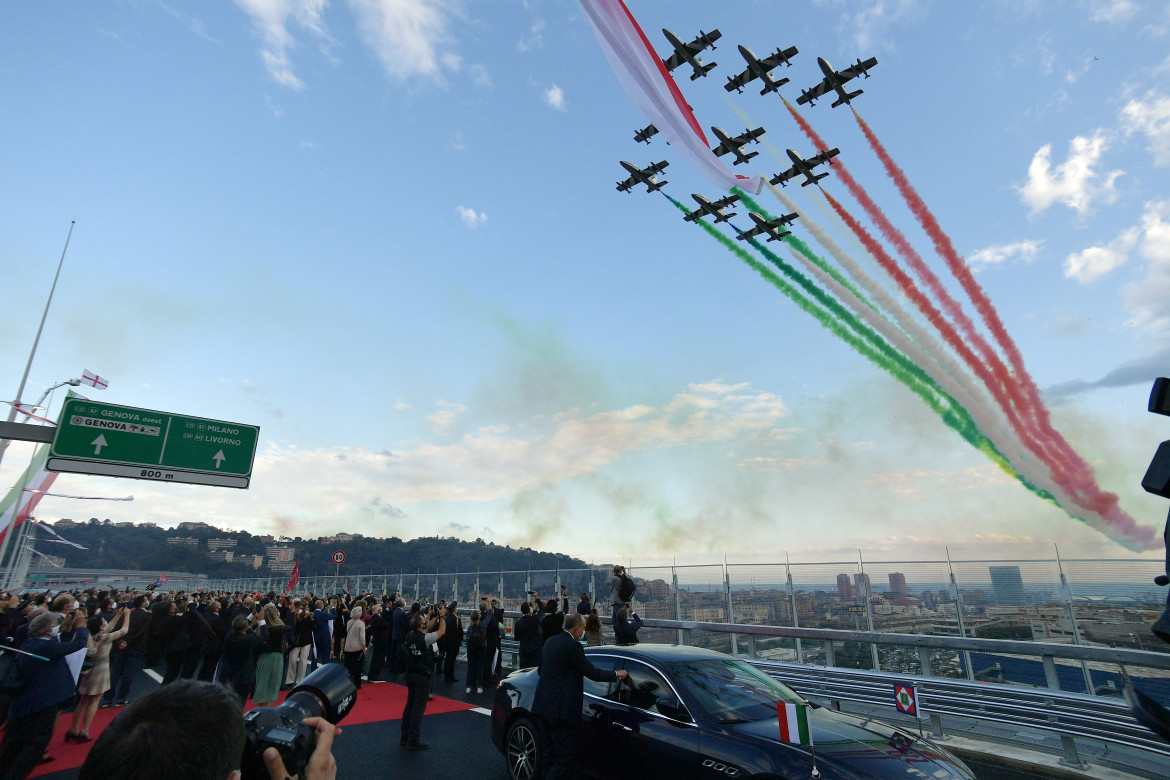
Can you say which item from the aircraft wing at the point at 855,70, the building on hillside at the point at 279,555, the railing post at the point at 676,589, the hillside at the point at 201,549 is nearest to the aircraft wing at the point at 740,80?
the aircraft wing at the point at 855,70

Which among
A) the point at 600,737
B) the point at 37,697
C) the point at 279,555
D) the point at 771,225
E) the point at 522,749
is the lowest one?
the point at 522,749

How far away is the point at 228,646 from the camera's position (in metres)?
9.72

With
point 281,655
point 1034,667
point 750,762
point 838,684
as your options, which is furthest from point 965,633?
point 281,655

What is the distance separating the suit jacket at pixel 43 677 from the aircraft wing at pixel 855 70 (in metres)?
27.6

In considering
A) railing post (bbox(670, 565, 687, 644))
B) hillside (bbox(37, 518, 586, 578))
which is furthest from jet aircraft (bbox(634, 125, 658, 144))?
hillside (bbox(37, 518, 586, 578))

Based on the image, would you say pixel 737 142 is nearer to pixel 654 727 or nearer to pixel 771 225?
pixel 771 225

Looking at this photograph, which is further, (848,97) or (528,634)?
(848,97)

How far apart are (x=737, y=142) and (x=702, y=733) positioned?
80.6 feet

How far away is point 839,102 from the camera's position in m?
24.3

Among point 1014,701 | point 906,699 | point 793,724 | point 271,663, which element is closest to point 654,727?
point 793,724

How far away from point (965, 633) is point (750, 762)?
798 cm

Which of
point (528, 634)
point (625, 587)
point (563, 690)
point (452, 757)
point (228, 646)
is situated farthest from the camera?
point (625, 587)

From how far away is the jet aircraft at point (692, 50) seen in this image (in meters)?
22.9

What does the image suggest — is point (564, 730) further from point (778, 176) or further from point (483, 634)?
point (778, 176)
